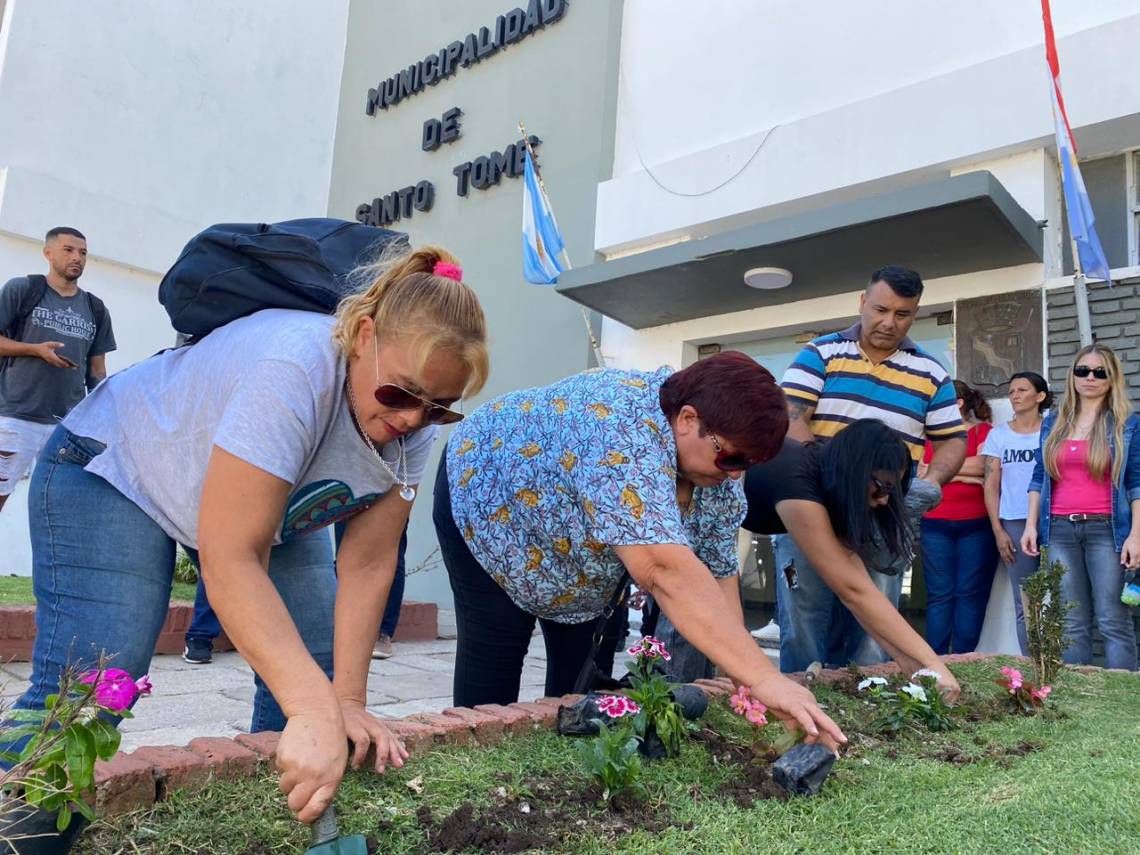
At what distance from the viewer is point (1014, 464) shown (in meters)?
5.43

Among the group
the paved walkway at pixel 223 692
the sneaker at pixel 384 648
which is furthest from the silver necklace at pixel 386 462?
the sneaker at pixel 384 648

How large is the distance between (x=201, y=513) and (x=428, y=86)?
32.7 feet

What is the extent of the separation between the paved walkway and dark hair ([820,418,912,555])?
Answer: 2106mm

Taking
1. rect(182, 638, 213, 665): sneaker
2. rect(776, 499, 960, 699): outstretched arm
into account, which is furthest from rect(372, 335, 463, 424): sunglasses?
rect(182, 638, 213, 665): sneaker

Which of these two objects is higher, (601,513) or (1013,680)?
(601,513)

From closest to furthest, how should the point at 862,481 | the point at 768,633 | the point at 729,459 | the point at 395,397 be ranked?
the point at 395,397 < the point at 729,459 < the point at 862,481 < the point at 768,633

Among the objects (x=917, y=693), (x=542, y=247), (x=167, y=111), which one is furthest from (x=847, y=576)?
(x=167, y=111)

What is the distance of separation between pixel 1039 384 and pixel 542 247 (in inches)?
165

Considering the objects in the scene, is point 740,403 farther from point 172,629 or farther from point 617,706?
point 172,629

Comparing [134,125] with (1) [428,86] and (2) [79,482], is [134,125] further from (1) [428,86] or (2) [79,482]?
(2) [79,482]

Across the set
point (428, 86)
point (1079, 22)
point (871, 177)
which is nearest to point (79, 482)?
point (871, 177)

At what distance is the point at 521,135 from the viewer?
9.38 meters

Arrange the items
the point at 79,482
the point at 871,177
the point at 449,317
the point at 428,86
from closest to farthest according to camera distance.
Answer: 1. the point at 449,317
2. the point at 79,482
3. the point at 871,177
4. the point at 428,86

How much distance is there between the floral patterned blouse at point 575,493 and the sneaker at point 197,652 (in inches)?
115
